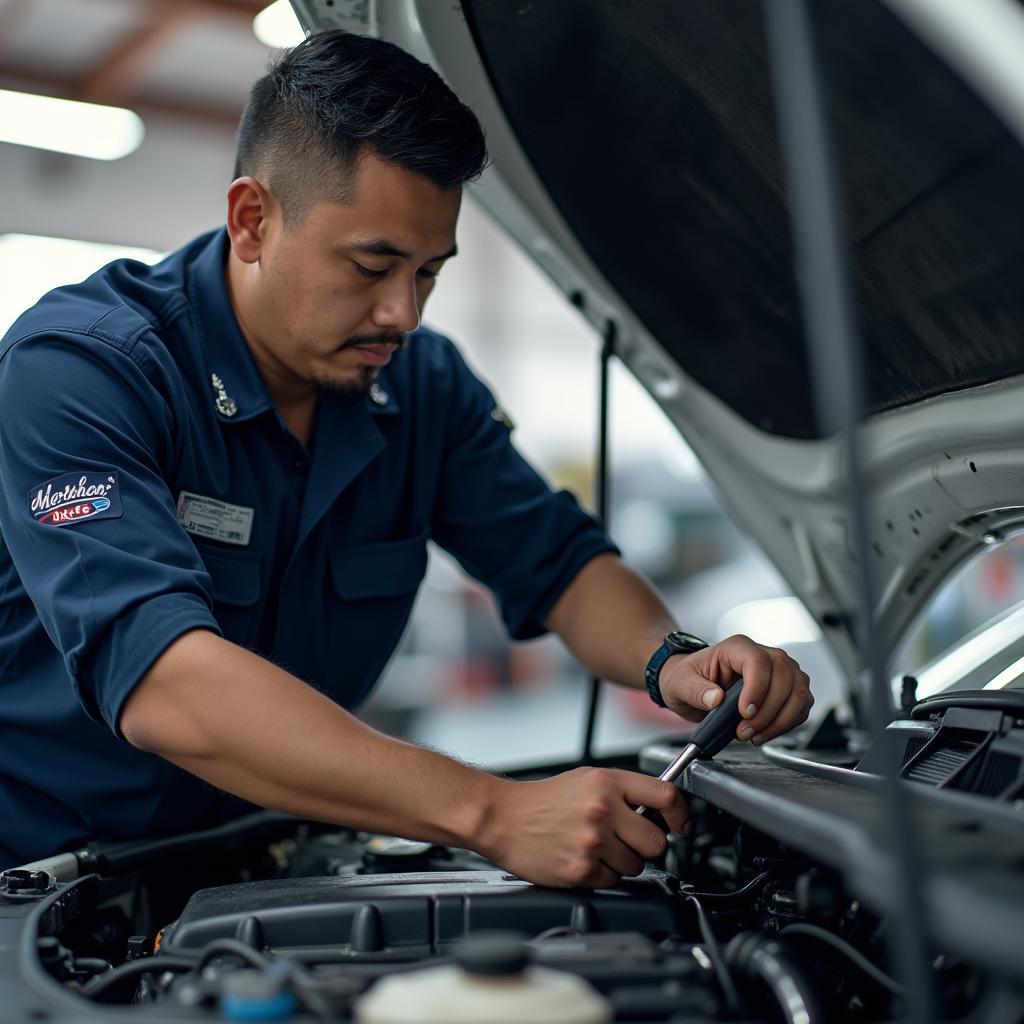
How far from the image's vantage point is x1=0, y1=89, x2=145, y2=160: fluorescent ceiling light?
217 inches

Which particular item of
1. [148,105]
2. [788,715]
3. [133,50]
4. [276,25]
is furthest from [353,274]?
[148,105]

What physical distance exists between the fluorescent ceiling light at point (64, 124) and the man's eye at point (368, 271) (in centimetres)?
469

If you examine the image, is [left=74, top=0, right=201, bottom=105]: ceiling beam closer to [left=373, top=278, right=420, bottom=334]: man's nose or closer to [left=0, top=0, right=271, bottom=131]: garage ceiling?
[left=0, top=0, right=271, bottom=131]: garage ceiling

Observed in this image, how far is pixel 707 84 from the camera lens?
3.95ft

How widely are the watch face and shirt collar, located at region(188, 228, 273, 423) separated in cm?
56

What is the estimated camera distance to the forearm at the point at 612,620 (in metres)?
1.60

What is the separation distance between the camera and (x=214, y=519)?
1417 millimetres

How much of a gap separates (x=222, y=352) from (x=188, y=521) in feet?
0.77

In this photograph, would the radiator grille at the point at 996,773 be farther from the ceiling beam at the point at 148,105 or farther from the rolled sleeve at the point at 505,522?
A: the ceiling beam at the point at 148,105

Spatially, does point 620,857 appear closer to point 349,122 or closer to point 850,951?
point 850,951

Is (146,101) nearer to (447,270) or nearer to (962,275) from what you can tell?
(447,270)

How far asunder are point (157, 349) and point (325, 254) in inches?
8.6

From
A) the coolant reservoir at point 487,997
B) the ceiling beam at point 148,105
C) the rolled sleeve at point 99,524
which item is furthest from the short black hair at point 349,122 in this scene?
the ceiling beam at point 148,105

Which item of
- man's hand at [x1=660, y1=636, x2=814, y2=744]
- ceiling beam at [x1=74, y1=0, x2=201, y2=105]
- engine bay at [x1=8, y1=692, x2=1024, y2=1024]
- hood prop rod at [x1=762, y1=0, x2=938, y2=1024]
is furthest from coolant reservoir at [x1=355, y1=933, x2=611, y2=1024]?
ceiling beam at [x1=74, y1=0, x2=201, y2=105]
